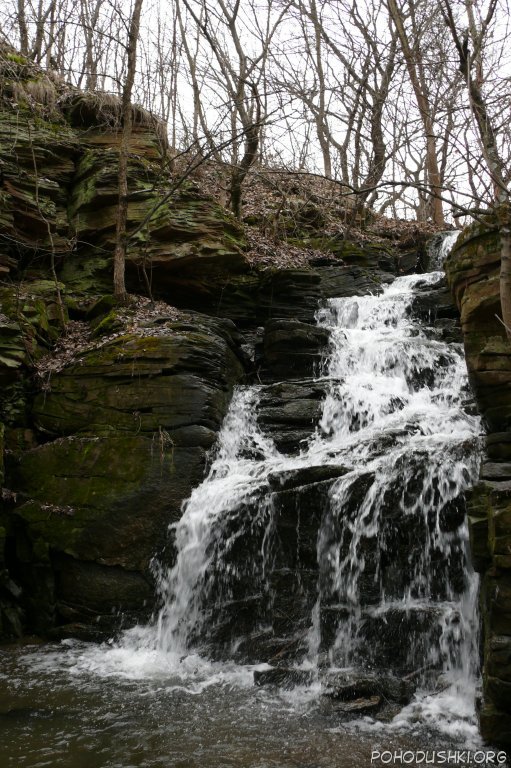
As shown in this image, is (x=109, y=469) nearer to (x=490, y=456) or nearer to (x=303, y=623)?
(x=303, y=623)

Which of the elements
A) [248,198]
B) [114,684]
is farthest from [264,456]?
[248,198]

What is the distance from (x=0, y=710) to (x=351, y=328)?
A: 30.4ft

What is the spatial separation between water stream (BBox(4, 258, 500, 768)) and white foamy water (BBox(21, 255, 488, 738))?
19 mm

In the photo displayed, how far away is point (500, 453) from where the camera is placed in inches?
280

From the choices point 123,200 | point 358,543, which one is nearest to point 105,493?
point 358,543

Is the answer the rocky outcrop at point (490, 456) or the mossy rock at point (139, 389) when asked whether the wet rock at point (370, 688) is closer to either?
the rocky outcrop at point (490, 456)

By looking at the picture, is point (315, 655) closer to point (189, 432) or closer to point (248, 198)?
point (189, 432)

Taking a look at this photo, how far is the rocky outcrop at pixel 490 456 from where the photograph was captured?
4.80 metres

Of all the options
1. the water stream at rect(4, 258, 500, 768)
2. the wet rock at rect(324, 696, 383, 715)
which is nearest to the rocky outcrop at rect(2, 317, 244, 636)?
the water stream at rect(4, 258, 500, 768)

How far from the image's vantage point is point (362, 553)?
22.5ft

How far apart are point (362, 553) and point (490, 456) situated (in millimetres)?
1892

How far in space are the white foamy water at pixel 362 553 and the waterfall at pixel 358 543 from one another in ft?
0.05

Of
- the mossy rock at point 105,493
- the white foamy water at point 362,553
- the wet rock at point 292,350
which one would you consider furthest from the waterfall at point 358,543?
the wet rock at point 292,350

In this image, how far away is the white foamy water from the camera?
6.00 metres
